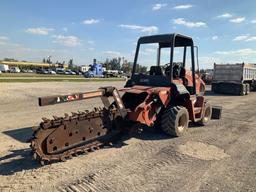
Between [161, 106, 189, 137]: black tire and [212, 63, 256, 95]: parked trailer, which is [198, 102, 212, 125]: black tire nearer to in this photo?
[161, 106, 189, 137]: black tire

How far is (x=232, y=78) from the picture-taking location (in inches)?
888

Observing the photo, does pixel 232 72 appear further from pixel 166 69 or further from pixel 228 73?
pixel 166 69

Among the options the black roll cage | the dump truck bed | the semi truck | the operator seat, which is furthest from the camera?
the semi truck

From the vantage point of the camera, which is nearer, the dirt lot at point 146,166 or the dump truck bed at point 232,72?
the dirt lot at point 146,166

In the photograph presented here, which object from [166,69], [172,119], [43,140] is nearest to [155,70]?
[166,69]

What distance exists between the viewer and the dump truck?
5.04 meters

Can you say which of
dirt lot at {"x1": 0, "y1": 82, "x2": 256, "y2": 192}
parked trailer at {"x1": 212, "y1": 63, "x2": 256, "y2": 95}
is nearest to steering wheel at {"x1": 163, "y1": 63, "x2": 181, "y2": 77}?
dirt lot at {"x1": 0, "y1": 82, "x2": 256, "y2": 192}

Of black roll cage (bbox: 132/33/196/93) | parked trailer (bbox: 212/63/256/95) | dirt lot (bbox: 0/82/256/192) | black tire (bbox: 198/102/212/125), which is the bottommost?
dirt lot (bbox: 0/82/256/192)

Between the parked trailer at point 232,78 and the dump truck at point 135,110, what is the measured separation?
46.6 ft

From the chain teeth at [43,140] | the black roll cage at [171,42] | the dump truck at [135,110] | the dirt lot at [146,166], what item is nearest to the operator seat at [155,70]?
the dump truck at [135,110]

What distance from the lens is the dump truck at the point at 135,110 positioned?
5.04m

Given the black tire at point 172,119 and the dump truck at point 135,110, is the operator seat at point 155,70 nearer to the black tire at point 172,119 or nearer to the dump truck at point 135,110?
the dump truck at point 135,110

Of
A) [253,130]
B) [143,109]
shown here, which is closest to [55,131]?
[143,109]

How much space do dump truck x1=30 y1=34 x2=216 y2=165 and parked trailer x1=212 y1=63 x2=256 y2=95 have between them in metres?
14.2
